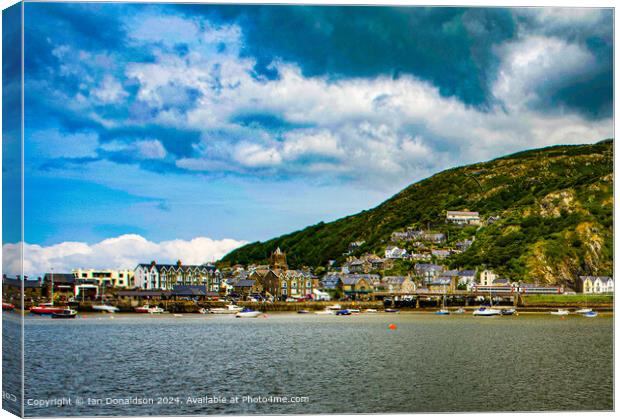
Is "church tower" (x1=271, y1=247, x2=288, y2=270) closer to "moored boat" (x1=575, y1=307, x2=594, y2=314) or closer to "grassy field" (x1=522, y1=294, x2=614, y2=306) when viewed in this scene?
"grassy field" (x1=522, y1=294, x2=614, y2=306)

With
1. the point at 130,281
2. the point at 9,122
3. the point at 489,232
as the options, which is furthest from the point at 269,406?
the point at 489,232

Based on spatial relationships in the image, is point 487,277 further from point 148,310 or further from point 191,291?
point 148,310

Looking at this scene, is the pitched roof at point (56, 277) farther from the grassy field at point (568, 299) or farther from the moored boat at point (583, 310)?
the moored boat at point (583, 310)

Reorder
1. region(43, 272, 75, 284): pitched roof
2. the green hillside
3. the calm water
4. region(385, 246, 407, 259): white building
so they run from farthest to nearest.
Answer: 1. region(385, 246, 407, 259): white building
2. the green hillside
3. region(43, 272, 75, 284): pitched roof
4. the calm water

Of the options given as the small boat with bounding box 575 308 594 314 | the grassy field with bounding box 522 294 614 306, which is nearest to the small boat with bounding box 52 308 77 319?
the grassy field with bounding box 522 294 614 306

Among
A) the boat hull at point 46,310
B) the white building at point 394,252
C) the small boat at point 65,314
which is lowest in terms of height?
the small boat at point 65,314

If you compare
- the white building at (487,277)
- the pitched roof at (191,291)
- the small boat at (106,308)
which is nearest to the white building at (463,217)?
the white building at (487,277)

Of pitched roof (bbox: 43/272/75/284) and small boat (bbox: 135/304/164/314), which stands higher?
pitched roof (bbox: 43/272/75/284)
